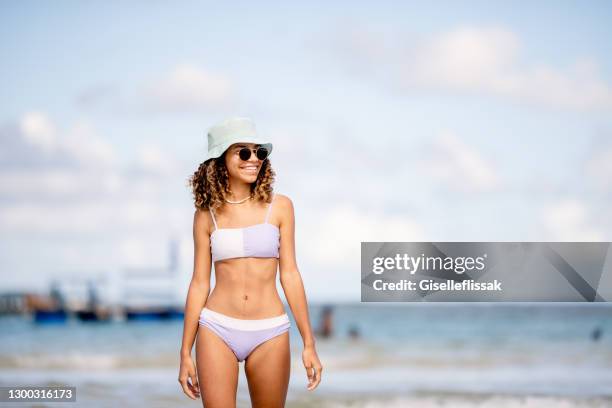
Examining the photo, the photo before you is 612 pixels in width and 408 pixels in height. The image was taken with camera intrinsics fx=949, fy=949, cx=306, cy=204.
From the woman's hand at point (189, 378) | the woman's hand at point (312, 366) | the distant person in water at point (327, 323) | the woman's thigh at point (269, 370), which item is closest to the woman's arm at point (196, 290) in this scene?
the woman's hand at point (189, 378)

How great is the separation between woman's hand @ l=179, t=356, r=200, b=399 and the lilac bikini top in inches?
21.5

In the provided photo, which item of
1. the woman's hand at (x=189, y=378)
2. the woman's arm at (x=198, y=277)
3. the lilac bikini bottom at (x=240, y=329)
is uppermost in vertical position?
the woman's arm at (x=198, y=277)

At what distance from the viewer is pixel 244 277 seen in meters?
4.44

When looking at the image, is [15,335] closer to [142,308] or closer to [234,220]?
[142,308]

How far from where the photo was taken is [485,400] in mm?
12102

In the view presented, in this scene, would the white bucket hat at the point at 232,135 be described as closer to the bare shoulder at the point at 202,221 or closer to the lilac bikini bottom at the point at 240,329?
the bare shoulder at the point at 202,221

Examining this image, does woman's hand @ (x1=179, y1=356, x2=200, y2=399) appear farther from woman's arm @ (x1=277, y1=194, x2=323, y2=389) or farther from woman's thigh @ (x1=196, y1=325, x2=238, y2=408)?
woman's arm @ (x1=277, y1=194, x2=323, y2=389)

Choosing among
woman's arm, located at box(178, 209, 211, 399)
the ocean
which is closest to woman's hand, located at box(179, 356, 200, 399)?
woman's arm, located at box(178, 209, 211, 399)

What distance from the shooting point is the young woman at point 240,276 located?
A: 4438mm

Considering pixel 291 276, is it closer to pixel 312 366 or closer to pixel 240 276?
pixel 240 276

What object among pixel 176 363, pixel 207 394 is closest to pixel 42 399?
pixel 207 394

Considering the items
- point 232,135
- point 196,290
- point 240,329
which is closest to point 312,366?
point 240,329

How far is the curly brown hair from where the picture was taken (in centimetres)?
447

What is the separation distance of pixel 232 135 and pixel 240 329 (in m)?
0.91
